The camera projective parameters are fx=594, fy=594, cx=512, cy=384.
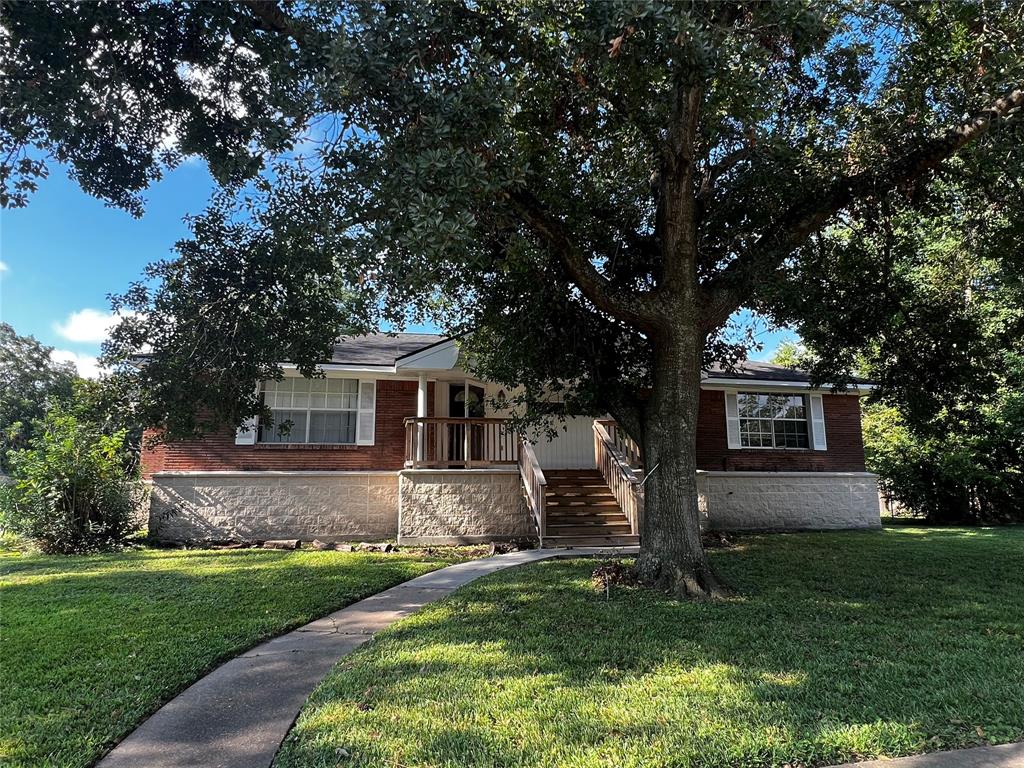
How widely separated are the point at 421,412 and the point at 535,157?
6.63 meters

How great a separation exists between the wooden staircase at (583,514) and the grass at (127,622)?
2.11 metres

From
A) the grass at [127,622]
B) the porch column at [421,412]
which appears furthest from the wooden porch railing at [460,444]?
the grass at [127,622]

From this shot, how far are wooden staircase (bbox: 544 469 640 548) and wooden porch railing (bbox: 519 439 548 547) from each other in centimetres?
24

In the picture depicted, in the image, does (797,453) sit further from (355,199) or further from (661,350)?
(355,199)

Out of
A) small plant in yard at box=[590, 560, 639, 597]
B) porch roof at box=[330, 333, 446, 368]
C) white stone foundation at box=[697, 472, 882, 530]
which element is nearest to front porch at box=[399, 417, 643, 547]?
porch roof at box=[330, 333, 446, 368]

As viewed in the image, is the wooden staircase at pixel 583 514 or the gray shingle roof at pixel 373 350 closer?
the wooden staircase at pixel 583 514

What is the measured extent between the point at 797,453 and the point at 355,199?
13526 millimetres

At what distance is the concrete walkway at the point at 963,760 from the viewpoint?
9.32ft

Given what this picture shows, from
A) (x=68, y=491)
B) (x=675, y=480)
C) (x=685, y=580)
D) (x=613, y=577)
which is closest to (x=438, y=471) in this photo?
(x=613, y=577)

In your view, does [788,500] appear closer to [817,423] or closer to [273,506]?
[817,423]

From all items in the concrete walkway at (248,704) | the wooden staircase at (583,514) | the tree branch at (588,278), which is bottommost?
the concrete walkway at (248,704)

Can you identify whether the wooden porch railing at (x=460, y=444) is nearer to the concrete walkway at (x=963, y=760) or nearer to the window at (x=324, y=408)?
the window at (x=324, y=408)

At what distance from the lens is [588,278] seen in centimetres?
698

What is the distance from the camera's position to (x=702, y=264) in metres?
8.60
